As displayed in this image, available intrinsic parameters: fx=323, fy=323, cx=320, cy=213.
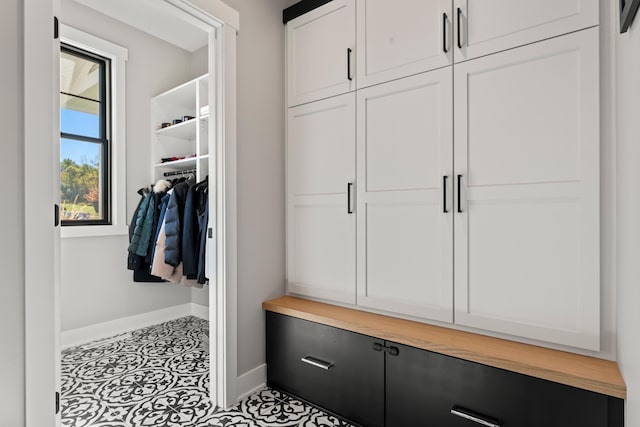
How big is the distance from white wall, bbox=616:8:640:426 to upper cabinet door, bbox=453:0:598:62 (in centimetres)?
20

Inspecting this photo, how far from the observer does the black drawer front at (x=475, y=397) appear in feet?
3.91

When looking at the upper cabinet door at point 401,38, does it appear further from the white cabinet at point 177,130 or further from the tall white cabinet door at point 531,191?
the white cabinet at point 177,130

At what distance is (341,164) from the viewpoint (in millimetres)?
2037

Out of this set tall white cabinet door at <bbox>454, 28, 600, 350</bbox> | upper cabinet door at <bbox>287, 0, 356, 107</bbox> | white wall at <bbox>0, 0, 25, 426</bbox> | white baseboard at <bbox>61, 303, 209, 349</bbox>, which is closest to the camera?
white wall at <bbox>0, 0, 25, 426</bbox>

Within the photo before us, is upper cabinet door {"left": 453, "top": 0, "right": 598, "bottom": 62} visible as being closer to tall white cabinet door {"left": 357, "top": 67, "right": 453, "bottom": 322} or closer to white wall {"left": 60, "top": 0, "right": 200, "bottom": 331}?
tall white cabinet door {"left": 357, "top": 67, "right": 453, "bottom": 322}

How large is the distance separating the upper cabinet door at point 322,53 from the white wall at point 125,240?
1.90 meters

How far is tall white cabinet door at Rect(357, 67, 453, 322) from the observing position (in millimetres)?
1649

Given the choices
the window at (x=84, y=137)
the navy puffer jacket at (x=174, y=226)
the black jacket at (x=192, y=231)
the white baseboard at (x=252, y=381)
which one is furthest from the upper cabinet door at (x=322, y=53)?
the window at (x=84, y=137)

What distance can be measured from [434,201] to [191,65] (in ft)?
11.1

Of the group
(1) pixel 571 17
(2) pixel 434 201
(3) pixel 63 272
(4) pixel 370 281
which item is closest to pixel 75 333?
(3) pixel 63 272

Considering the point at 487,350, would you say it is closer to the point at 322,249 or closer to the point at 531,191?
the point at 531,191

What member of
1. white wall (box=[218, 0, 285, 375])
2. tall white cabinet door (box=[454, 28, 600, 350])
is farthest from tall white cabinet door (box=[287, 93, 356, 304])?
tall white cabinet door (box=[454, 28, 600, 350])

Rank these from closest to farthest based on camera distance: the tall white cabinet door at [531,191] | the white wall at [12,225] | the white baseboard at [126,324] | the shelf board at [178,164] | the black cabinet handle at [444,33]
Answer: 1. the white wall at [12,225]
2. the tall white cabinet door at [531,191]
3. the black cabinet handle at [444,33]
4. the white baseboard at [126,324]
5. the shelf board at [178,164]

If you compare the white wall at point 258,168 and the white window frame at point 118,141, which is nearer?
the white wall at point 258,168
